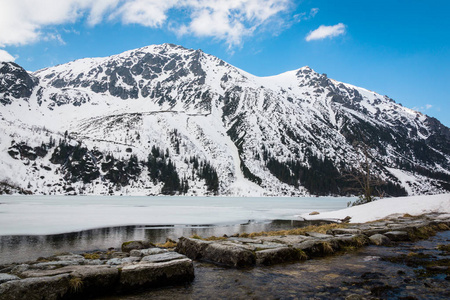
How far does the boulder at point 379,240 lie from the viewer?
1302 cm

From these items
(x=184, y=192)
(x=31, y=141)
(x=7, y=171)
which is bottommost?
(x=184, y=192)

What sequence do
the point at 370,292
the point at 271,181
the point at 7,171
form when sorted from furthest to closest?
1. the point at 271,181
2. the point at 7,171
3. the point at 370,292

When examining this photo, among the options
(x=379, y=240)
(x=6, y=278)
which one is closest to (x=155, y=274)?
(x=6, y=278)

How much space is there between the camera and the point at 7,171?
12662cm

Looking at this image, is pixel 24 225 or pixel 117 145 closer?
pixel 24 225

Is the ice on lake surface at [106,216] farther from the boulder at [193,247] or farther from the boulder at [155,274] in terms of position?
the boulder at [155,274]

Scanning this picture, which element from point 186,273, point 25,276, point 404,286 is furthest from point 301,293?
point 25,276

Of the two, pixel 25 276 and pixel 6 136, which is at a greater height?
pixel 6 136

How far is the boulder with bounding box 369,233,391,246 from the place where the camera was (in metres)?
13.0

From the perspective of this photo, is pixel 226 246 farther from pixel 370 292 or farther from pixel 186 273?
pixel 370 292

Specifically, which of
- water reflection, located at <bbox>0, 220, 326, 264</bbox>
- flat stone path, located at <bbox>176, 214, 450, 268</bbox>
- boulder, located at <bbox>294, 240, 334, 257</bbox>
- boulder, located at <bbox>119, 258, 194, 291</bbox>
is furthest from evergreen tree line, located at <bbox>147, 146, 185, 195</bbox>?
boulder, located at <bbox>119, 258, 194, 291</bbox>

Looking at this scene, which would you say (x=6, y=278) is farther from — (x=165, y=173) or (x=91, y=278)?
(x=165, y=173)

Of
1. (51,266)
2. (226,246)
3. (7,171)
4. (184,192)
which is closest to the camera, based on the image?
(51,266)

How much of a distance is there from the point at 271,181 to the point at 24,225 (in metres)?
183
